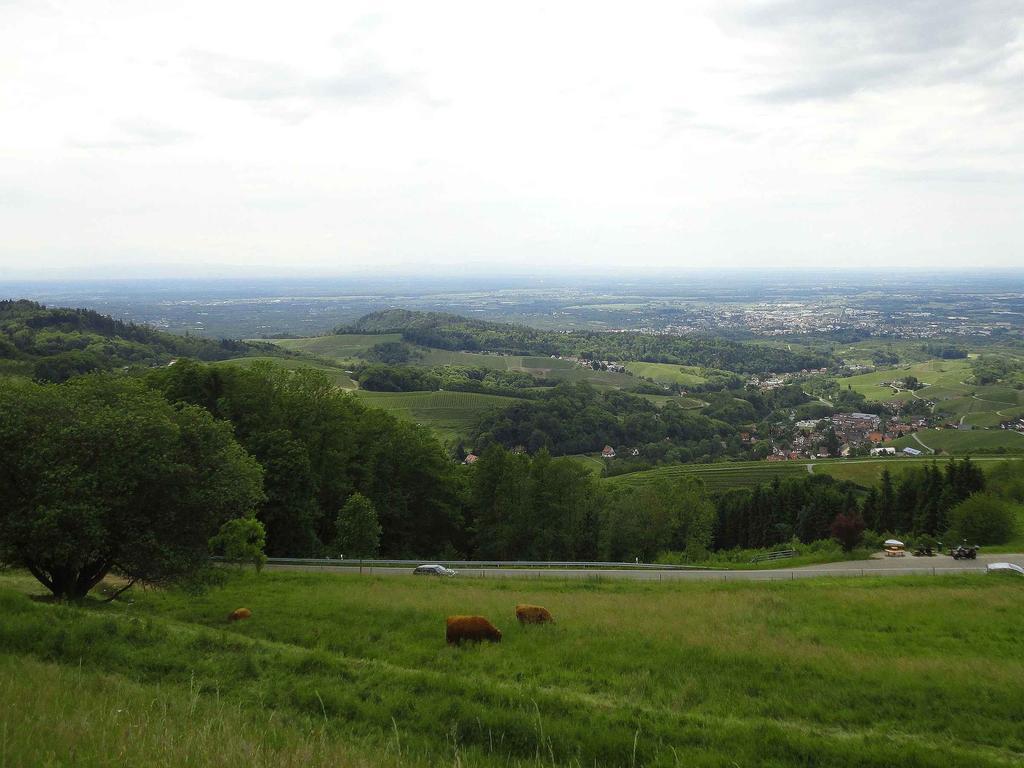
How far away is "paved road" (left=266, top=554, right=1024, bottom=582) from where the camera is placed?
26312 mm

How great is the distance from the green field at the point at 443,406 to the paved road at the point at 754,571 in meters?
64.1

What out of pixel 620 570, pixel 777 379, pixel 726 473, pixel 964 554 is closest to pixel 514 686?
pixel 620 570

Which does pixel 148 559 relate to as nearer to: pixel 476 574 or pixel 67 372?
pixel 476 574

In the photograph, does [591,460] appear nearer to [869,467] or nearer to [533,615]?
[869,467]

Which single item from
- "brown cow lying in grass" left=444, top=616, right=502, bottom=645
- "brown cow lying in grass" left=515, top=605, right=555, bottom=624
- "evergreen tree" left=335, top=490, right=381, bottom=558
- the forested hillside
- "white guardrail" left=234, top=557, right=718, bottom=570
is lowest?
"white guardrail" left=234, top=557, right=718, bottom=570

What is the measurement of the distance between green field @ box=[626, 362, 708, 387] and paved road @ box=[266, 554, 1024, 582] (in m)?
127

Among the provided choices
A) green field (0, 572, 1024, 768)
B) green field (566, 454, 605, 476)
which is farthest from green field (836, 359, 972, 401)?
green field (0, 572, 1024, 768)

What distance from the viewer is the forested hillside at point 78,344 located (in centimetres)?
8219

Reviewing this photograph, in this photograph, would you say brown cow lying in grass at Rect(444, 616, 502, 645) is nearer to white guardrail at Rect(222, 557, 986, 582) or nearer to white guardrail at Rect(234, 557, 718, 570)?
white guardrail at Rect(222, 557, 986, 582)

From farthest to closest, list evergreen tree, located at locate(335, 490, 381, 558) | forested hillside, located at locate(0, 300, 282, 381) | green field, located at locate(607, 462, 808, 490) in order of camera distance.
Result: forested hillside, located at locate(0, 300, 282, 381)
green field, located at locate(607, 462, 808, 490)
evergreen tree, located at locate(335, 490, 381, 558)

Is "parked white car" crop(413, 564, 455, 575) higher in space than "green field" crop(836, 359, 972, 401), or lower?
higher

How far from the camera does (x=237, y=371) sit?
3697 centimetres

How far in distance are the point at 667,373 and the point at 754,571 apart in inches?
5556

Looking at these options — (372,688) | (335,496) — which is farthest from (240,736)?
(335,496)
